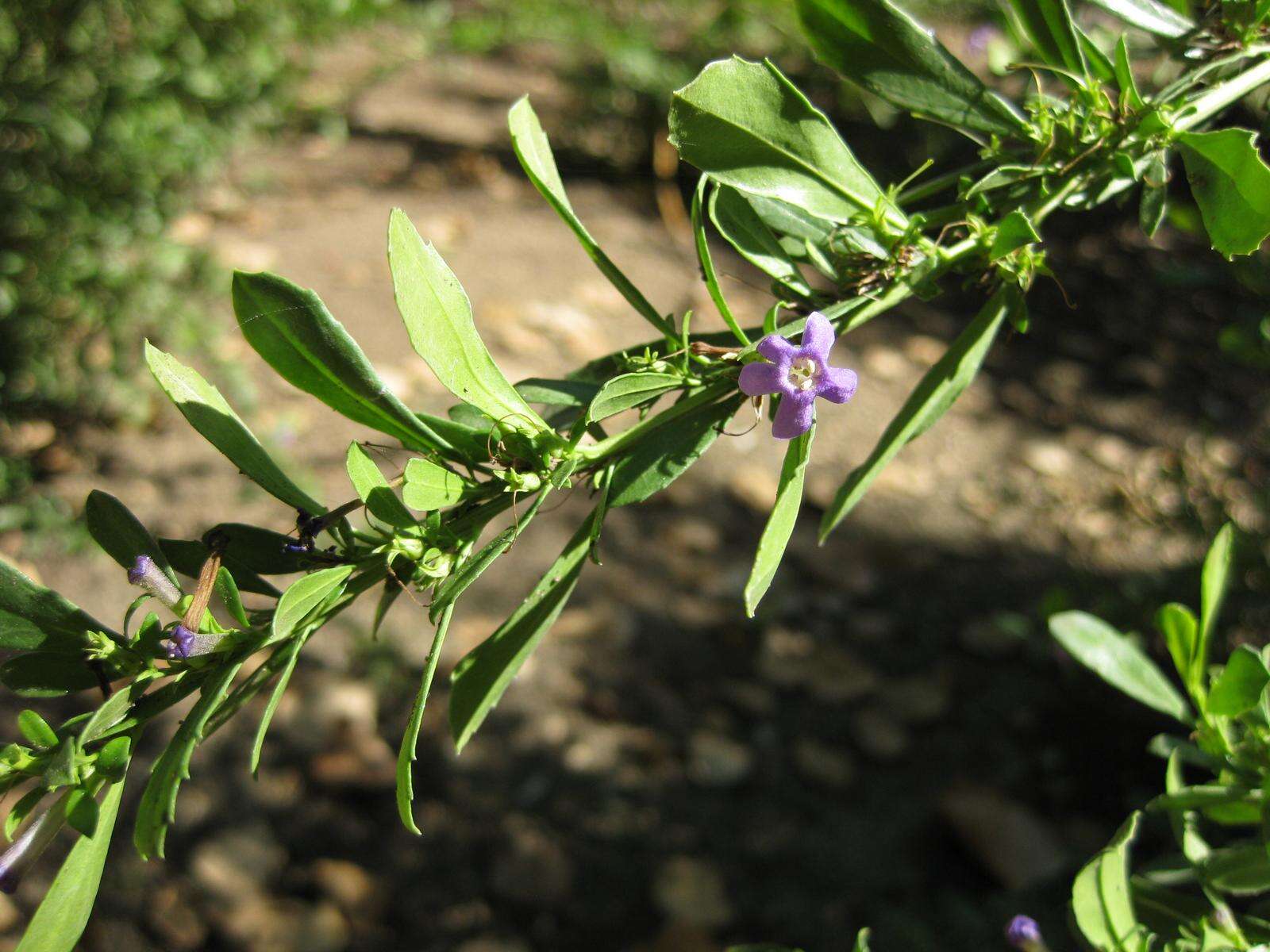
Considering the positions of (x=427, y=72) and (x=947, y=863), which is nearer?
(x=947, y=863)

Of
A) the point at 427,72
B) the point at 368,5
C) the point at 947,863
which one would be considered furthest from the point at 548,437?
the point at 427,72

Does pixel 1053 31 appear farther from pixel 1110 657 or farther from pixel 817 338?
pixel 1110 657

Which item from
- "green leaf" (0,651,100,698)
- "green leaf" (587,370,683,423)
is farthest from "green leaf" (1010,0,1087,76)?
"green leaf" (0,651,100,698)

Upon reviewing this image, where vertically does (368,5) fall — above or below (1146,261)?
above

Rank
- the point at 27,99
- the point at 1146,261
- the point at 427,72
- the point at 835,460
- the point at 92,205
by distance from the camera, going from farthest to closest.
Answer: the point at 427,72 < the point at 1146,261 < the point at 835,460 < the point at 92,205 < the point at 27,99

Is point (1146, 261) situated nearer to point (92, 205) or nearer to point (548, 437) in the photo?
point (92, 205)

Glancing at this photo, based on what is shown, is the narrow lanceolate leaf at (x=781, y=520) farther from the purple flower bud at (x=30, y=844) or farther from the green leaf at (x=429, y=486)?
the purple flower bud at (x=30, y=844)

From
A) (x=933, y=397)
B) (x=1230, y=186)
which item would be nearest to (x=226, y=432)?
(x=933, y=397)
